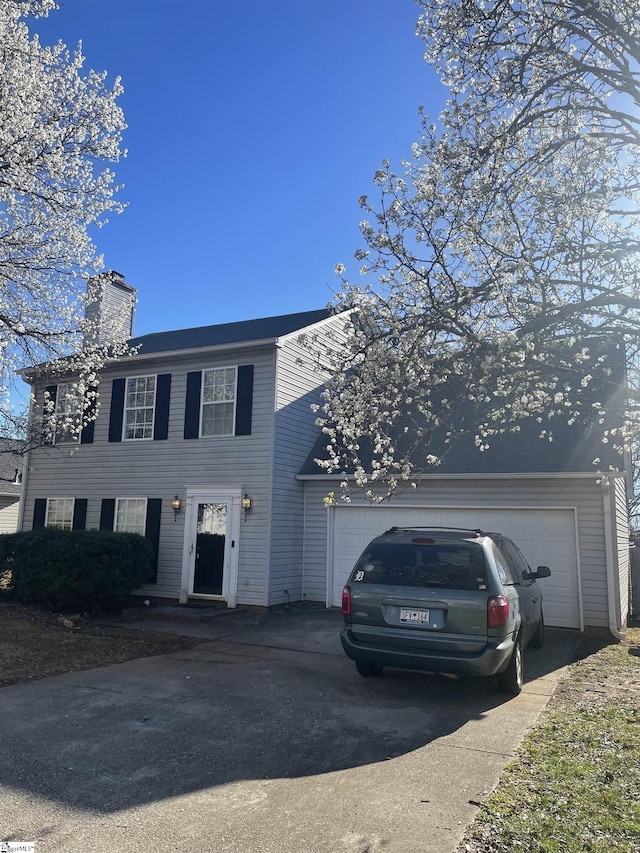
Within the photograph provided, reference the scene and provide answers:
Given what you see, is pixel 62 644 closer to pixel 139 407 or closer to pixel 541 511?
pixel 139 407

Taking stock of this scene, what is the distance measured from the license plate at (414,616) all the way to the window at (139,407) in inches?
381

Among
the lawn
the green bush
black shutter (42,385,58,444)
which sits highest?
black shutter (42,385,58,444)

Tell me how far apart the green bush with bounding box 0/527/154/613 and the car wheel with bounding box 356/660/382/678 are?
6.48 m

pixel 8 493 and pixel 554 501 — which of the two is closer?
pixel 554 501

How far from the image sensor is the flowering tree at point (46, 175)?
382 inches

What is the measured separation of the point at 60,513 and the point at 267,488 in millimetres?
6280

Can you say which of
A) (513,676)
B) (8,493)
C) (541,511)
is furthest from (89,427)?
(8,493)

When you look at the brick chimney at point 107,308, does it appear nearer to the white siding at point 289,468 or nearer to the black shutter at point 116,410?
the black shutter at point 116,410

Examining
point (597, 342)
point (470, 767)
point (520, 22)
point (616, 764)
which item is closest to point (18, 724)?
point (470, 767)

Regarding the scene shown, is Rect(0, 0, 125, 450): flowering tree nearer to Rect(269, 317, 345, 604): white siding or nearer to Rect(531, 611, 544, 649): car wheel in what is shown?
Rect(269, 317, 345, 604): white siding

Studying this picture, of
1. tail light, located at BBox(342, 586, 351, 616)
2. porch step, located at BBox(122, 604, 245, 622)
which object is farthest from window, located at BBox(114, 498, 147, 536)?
tail light, located at BBox(342, 586, 351, 616)

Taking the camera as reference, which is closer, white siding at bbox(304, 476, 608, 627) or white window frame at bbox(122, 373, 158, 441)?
white siding at bbox(304, 476, 608, 627)

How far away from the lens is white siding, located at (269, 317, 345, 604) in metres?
12.7

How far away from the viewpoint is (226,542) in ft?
42.5
